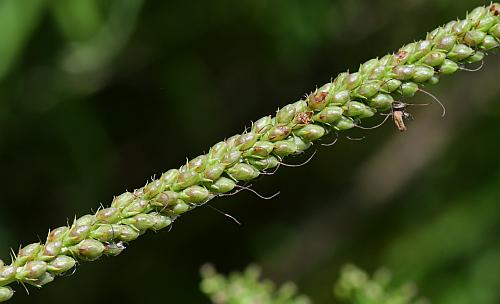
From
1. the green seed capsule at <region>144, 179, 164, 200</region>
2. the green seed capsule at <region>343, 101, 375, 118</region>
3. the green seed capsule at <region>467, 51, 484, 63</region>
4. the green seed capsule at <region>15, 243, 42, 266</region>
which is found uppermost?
the green seed capsule at <region>467, 51, 484, 63</region>

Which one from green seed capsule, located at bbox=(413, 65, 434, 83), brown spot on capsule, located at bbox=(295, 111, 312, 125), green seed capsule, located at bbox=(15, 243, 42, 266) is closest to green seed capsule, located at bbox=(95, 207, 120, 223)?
green seed capsule, located at bbox=(15, 243, 42, 266)

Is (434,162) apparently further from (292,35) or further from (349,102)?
(349,102)

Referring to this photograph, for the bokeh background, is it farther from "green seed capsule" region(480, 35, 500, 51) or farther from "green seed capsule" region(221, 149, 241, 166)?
"green seed capsule" region(480, 35, 500, 51)

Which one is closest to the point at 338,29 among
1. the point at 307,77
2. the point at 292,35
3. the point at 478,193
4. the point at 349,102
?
the point at 292,35

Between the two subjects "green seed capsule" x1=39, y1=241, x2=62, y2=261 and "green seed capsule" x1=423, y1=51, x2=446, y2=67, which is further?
"green seed capsule" x1=423, y1=51, x2=446, y2=67

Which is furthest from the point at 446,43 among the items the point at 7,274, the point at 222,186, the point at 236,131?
the point at 236,131

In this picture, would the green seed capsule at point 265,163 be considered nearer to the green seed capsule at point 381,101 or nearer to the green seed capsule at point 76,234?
the green seed capsule at point 381,101

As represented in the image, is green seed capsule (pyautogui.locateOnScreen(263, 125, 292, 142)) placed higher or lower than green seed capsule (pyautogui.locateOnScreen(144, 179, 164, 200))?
higher
